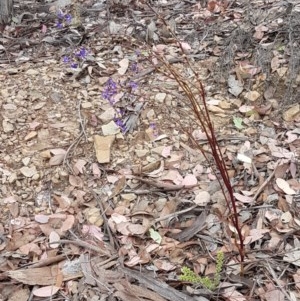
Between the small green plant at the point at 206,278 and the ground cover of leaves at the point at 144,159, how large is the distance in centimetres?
3

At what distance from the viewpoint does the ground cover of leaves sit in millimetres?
1997

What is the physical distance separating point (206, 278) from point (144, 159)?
29.1 inches

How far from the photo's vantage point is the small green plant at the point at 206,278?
182 centimetres

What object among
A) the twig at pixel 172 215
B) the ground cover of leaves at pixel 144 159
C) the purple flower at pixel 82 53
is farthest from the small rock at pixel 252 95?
the purple flower at pixel 82 53

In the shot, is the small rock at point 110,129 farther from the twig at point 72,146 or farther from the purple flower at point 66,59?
the purple flower at point 66,59

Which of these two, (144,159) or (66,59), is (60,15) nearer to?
(66,59)

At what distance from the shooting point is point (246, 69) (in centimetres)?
283

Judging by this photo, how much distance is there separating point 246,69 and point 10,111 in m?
1.24

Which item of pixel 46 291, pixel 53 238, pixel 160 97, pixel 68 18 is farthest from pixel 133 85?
pixel 46 291

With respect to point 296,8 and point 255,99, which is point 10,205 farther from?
point 296,8

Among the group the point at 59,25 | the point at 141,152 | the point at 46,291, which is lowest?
the point at 46,291

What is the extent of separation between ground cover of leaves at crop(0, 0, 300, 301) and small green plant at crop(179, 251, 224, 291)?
35 mm

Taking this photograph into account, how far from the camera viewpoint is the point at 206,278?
187 centimetres

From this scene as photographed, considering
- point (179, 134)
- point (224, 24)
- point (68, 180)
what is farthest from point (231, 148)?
point (224, 24)
